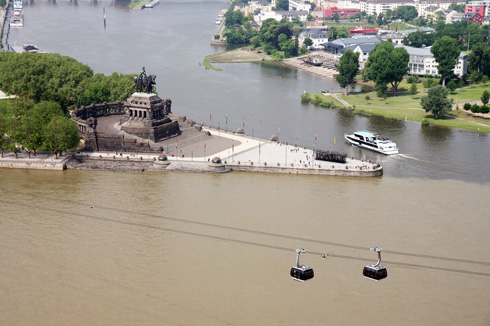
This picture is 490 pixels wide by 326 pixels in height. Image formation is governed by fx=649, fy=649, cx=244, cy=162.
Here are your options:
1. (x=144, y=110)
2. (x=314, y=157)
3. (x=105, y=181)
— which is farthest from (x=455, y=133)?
(x=105, y=181)

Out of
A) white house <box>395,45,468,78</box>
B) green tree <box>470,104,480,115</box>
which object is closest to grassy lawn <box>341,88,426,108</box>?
green tree <box>470,104,480,115</box>

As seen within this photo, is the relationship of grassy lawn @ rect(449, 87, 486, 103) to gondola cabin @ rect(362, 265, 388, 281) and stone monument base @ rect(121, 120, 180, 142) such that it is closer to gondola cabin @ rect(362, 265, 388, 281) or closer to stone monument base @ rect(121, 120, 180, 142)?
stone monument base @ rect(121, 120, 180, 142)

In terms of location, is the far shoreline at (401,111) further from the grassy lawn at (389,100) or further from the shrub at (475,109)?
the shrub at (475,109)

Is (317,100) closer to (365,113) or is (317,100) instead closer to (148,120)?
(365,113)

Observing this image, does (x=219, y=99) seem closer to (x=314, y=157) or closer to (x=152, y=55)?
(x=314, y=157)

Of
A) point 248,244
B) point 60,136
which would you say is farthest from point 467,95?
point 248,244
